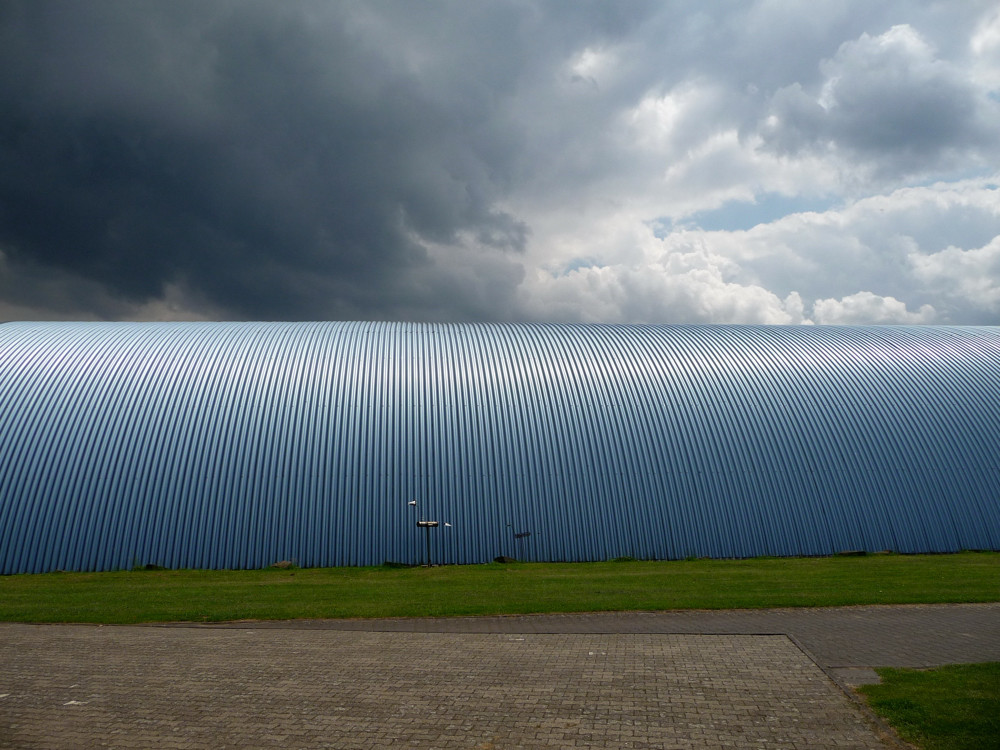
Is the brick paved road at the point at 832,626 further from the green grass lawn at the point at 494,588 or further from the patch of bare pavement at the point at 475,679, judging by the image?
the green grass lawn at the point at 494,588

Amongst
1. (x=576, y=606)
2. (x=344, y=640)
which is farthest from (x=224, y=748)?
(x=576, y=606)

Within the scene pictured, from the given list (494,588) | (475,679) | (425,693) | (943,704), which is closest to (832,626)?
(943,704)

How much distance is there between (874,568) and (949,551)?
625 centimetres

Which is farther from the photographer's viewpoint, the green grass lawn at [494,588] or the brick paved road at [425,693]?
the green grass lawn at [494,588]

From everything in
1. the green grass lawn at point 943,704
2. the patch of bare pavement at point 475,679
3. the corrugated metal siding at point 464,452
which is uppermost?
the corrugated metal siding at point 464,452

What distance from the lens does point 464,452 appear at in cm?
2680

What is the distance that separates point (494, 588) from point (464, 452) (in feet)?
26.5

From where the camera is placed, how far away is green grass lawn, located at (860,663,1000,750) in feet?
25.9

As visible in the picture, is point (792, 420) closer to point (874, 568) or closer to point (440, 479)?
point (874, 568)

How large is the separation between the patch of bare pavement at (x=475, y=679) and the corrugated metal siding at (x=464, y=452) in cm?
963

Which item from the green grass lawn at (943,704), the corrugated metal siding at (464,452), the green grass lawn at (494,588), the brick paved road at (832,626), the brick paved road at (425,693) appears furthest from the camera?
the corrugated metal siding at (464,452)

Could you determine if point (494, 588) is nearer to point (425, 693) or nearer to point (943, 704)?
point (425, 693)

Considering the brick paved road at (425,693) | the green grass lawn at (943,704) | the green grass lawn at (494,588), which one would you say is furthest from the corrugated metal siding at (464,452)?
the green grass lawn at (943,704)

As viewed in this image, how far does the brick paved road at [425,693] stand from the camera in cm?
824
